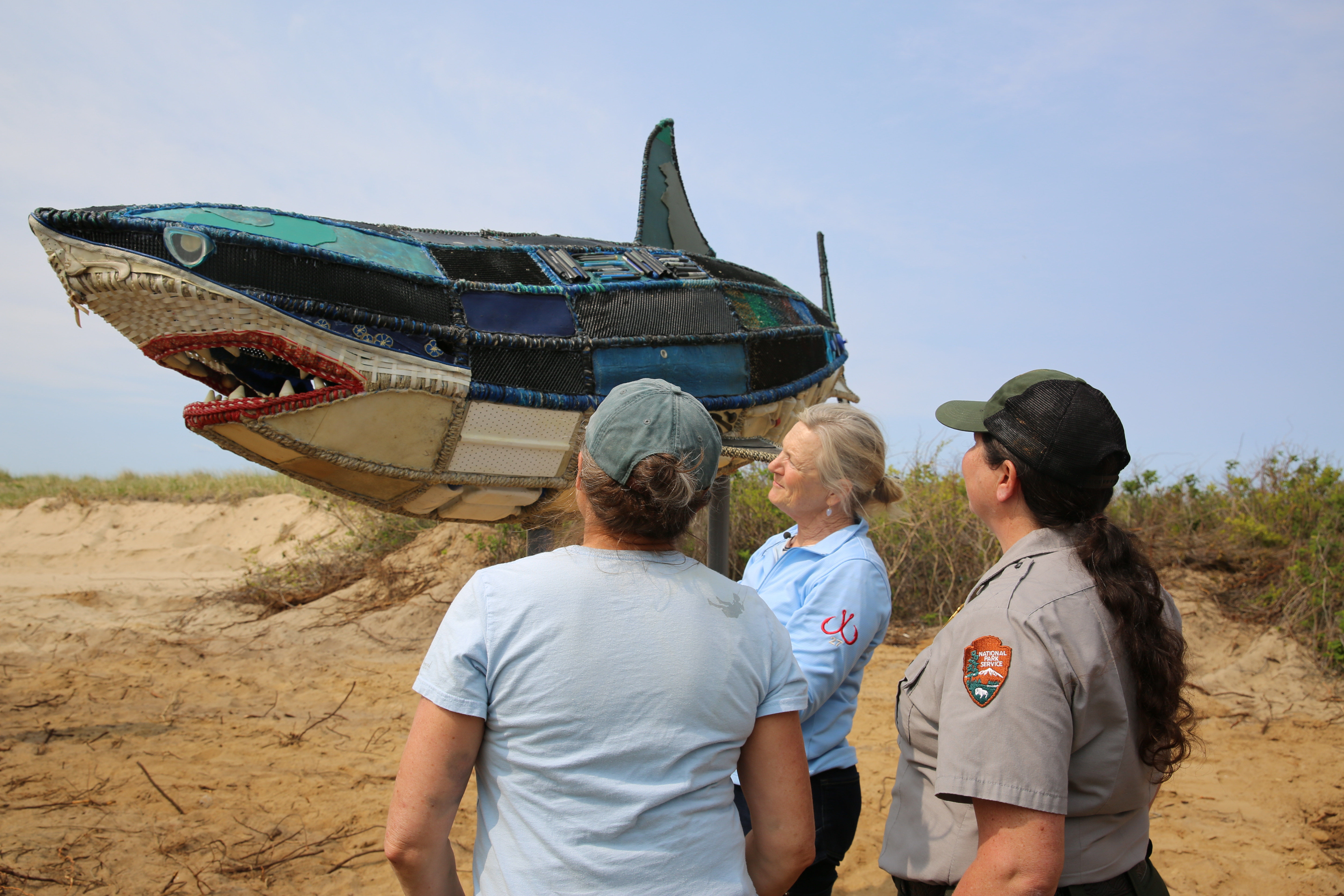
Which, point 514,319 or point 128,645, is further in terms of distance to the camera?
point 128,645

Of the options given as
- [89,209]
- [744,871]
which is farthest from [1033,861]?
[89,209]

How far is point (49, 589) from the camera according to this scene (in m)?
8.23

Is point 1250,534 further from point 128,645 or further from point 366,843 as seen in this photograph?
point 128,645

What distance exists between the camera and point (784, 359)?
3.50 metres

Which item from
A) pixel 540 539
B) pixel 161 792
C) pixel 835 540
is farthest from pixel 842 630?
pixel 161 792

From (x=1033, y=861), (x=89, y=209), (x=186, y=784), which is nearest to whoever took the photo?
(x=1033, y=861)

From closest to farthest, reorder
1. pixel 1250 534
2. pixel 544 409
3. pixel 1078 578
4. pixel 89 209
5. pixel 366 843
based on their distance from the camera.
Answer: pixel 1078 578
pixel 89 209
pixel 544 409
pixel 366 843
pixel 1250 534

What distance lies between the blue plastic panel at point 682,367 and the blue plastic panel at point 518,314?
17cm

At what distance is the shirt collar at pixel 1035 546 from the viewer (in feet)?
4.81

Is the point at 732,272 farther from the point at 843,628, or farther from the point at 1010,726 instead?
the point at 1010,726

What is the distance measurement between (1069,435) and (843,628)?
0.67m

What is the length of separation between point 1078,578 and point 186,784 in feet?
13.7

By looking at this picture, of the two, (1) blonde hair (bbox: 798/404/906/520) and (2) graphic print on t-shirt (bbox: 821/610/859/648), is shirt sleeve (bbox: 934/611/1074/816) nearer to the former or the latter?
(2) graphic print on t-shirt (bbox: 821/610/859/648)

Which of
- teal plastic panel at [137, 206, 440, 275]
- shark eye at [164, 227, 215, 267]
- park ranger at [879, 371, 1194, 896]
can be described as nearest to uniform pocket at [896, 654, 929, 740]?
park ranger at [879, 371, 1194, 896]
